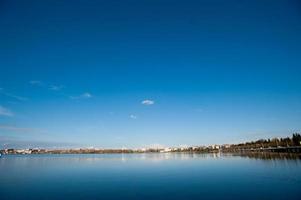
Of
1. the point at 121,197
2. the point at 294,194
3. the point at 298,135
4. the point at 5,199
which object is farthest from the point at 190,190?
the point at 298,135

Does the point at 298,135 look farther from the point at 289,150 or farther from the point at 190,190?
the point at 190,190

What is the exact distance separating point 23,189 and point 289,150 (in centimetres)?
14358

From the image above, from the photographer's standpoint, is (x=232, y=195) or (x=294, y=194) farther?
(x=232, y=195)

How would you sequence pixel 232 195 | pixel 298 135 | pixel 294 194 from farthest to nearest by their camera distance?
pixel 298 135 → pixel 232 195 → pixel 294 194

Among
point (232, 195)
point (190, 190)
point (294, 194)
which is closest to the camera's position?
point (294, 194)

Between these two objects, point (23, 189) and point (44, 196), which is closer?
point (44, 196)

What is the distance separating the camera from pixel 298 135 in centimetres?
14050

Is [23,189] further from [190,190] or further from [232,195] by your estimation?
[232,195]

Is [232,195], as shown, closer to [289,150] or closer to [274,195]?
[274,195]

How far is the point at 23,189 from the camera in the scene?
116 feet

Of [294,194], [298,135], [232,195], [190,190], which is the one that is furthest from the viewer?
[298,135]

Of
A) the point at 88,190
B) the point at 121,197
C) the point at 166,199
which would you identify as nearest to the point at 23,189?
the point at 88,190

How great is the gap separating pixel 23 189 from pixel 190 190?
74.4 feet

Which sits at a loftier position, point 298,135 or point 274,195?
point 298,135
